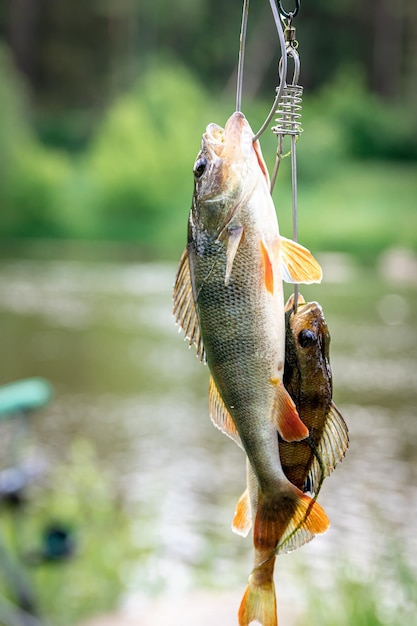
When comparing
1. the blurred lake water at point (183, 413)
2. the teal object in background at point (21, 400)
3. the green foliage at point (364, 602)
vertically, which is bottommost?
the blurred lake water at point (183, 413)

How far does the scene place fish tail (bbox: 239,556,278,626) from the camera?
165cm

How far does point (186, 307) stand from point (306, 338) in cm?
23

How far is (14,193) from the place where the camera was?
26.7 m

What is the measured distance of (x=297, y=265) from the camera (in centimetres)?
171

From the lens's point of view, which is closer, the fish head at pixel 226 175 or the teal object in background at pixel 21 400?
the fish head at pixel 226 175

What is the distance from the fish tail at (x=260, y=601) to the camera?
5.40 feet

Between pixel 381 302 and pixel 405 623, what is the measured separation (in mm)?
13732

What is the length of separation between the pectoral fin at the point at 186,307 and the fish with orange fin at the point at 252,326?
0.12 ft

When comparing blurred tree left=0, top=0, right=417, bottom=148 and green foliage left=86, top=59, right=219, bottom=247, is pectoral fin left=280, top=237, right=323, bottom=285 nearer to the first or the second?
green foliage left=86, top=59, right=219, bottom=247

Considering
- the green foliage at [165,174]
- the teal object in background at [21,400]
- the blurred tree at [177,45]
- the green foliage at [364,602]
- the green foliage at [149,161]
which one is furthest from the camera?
the blurred tree at [177,45]

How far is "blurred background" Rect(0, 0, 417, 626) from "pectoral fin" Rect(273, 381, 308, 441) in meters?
2.30

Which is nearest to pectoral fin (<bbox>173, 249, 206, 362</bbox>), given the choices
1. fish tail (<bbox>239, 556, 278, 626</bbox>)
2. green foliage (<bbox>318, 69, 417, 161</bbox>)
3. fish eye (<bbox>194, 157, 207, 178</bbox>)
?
fish eye (<bbox>194, 157, 207, 178</bbox>)

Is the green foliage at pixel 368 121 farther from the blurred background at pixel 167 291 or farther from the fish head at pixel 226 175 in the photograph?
the fish head at pixel 226 175

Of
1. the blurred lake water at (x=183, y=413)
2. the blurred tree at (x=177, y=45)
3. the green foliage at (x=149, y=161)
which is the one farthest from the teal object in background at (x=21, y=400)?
the blurred tree at (x=177, y=45)
